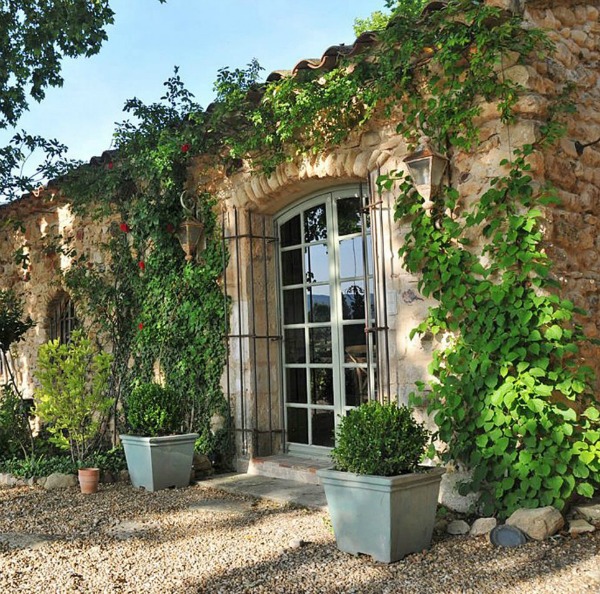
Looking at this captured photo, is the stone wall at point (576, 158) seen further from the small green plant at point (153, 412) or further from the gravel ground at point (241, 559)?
the small green plant at point (153, 412)

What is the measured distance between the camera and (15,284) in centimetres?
889

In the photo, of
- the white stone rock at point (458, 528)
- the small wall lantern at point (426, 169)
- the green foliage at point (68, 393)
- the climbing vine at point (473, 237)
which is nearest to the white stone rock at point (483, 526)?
the white stone rock at point (458, 528)

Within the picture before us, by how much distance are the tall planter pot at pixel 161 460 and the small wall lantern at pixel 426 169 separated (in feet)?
8.54

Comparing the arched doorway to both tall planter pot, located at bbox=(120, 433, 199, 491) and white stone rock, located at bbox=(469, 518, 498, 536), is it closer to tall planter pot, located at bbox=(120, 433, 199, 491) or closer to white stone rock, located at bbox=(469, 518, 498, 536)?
tall planter pot, located at bbox=(120, 433, 199, 491)

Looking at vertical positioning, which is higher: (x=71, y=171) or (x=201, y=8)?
(x=201, y=8)

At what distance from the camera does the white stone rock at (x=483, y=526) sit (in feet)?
11.6

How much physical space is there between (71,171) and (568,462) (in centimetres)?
550

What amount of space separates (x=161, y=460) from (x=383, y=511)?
2.39 meters

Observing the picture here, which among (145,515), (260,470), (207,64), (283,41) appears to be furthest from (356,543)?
(283,41)

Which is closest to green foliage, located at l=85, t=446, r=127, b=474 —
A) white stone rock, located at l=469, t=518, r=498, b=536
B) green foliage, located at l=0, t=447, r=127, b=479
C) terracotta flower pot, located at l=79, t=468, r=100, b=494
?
green foliage, located at l=0, t=447, r=127, b=479

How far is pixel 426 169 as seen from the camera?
160 inches

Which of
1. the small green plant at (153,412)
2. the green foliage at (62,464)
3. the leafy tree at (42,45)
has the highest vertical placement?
the leafy tree at (42,45)

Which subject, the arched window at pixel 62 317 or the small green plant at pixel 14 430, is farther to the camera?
the arched window at pixel 62 317

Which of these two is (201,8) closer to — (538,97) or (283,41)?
(283,41)
